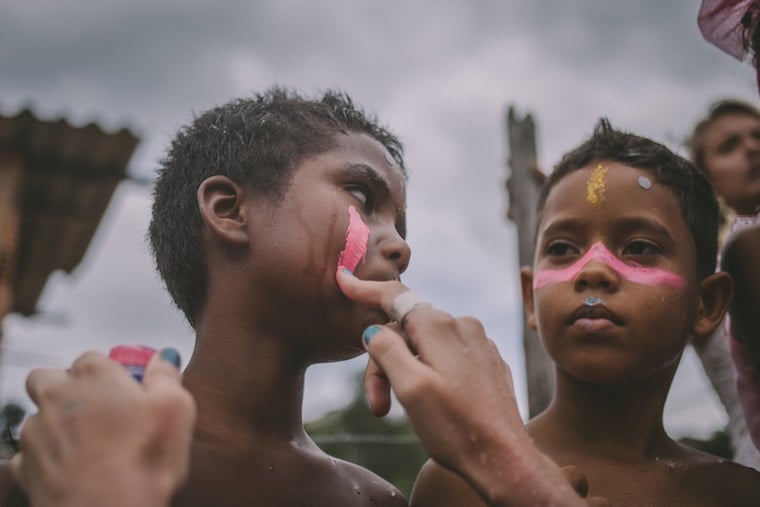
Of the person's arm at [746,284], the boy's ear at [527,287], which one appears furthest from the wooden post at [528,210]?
the person's arm at [746,284]

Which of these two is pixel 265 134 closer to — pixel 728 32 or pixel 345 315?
pixel 345 315

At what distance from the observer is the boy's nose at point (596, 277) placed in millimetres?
1895

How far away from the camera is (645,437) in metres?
2.01

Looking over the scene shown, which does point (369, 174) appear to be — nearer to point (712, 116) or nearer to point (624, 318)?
point (624, 318)

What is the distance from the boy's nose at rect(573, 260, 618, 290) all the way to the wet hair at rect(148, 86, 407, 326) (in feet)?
2.11

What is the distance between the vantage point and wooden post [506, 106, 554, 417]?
322 cm

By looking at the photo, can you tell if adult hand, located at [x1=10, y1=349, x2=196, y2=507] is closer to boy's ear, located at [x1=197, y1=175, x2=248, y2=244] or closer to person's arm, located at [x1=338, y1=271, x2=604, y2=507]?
person's arm, located at [x1=338, y1=271, x2=604, y2=507]

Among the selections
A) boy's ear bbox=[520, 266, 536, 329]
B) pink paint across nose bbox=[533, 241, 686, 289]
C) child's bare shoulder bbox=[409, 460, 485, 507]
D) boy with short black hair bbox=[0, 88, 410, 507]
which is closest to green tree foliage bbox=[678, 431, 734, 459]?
boy's ear bbox=[520, 266, 536, 329]

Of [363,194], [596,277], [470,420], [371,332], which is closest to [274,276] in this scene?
→ [363,194]

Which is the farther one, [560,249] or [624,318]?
[560,249]

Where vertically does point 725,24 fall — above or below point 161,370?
above

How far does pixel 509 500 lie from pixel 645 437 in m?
1.01

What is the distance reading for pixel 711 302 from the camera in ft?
6.93

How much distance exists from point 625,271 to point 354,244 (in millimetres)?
763
